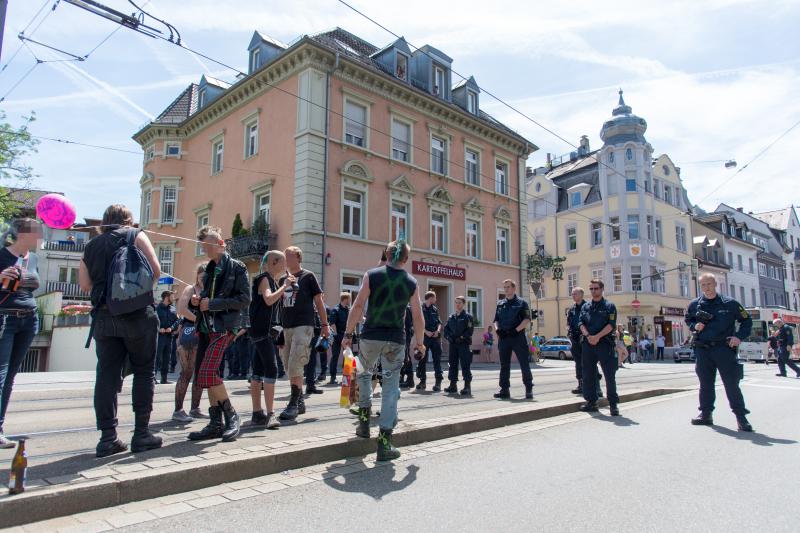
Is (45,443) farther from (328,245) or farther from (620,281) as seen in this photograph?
(620,281)

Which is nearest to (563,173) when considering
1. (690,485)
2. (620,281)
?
(620,281)

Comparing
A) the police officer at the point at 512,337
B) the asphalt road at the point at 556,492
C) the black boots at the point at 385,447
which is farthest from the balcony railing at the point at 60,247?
the asphalt road at the point at 556,492

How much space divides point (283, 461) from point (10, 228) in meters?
3.06

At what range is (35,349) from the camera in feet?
87.0

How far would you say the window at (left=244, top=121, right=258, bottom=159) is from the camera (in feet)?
74.0

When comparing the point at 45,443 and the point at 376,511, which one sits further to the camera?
the point at 45,443

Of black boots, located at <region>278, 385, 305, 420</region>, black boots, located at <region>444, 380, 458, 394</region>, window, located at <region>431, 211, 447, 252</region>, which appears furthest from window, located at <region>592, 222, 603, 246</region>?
black boots, located at <region>278, 385, 305, 420</region>

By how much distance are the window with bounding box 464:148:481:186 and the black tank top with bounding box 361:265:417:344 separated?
21.8m

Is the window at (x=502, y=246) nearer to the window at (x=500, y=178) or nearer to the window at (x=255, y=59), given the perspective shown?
the window at (x=500, y=178)

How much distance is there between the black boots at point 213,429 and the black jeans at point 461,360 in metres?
5.20

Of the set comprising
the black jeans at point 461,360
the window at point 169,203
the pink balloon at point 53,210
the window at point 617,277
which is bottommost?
the black jeans at point 461,360

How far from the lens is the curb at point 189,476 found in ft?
10.1

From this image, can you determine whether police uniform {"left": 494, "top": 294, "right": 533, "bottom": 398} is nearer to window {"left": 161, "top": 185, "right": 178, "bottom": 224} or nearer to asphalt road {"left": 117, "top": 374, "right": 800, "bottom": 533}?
asphalt road {"left": 117, "top": 374, "right": 800, "bottom": 533}

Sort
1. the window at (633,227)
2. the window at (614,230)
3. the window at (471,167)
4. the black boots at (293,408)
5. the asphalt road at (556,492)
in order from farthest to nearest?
the window at (614,230), the window at (633,227), the window at (471,167), the black boots at (293,408), the asphalt road at (556,492)
